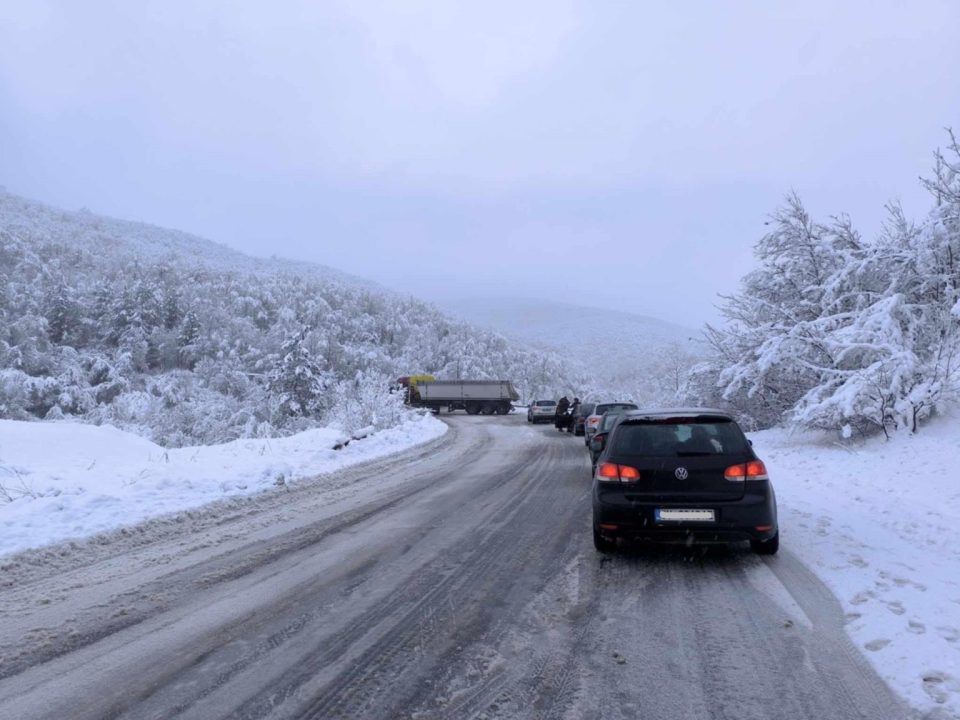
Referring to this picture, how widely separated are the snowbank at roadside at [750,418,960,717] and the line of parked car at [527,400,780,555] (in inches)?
34.5

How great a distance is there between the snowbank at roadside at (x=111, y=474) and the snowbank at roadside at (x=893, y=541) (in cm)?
776

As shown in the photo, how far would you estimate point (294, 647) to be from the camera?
4.06 meters

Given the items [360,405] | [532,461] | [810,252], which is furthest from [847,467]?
[360,405]

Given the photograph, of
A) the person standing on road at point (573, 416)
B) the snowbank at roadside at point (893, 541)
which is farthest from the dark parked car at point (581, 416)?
the snowbank at roadside at point (893, 541)

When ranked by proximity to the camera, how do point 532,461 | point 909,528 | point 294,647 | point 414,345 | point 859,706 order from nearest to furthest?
1. point 859,706
2. point 294,647
3. point 909,528
4. point 532,461
5. point 414,345

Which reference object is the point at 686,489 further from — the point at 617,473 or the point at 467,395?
the point at 467,395

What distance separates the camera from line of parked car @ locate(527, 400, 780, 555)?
19.4 feet

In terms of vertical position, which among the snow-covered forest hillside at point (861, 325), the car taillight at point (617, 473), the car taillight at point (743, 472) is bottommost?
the car taillight at point (617, 473)

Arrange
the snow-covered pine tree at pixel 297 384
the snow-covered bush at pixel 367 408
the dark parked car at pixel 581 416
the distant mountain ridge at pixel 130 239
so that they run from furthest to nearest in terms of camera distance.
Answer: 1. the distant mountain ridge at pixel 130 239
2. the snow-covered pine tree at pixel 297 384
3. the dark parked car at pixel 581 416
4. the snow-covered bush at pixel 367 408

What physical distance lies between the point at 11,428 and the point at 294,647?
1154 cm

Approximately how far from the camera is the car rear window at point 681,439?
6211mm

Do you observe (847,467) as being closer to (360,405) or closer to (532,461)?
(532,461)

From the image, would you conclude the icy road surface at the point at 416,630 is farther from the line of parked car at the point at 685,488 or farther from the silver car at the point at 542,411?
the silver car at the point at 542,411

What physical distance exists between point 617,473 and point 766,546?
1680 millimetres
